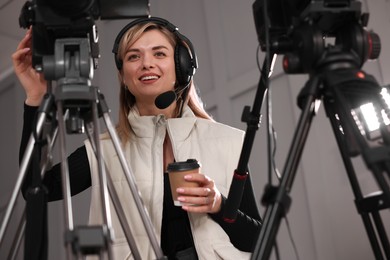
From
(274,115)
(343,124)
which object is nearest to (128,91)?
(274,115)

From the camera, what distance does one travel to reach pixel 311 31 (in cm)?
96

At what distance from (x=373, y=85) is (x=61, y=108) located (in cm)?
57

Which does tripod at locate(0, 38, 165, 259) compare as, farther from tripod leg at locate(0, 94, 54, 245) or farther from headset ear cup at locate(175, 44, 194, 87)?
headset ear cup at locate(175, 44, 194, 87)

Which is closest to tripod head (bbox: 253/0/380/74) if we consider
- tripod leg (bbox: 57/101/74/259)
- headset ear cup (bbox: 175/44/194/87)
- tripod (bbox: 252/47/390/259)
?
tripod (bbox: 252/47/390/259)

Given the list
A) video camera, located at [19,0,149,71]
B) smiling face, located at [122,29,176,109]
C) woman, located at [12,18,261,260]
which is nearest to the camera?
video camera, located at [19,0,149,71]

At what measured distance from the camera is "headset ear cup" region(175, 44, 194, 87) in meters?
1.60

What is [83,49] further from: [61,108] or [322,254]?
[322,254]

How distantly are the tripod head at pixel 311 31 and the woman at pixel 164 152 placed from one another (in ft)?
1.46

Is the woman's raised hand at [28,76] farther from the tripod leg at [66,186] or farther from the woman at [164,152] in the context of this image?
the tripod leg at [66,186]

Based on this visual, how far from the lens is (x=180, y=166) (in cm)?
120

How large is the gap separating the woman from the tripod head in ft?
1.46

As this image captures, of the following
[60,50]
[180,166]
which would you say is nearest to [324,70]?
[180,166]

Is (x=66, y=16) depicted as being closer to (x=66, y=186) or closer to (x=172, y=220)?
(x=66, y=186)

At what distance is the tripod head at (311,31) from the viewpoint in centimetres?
96
